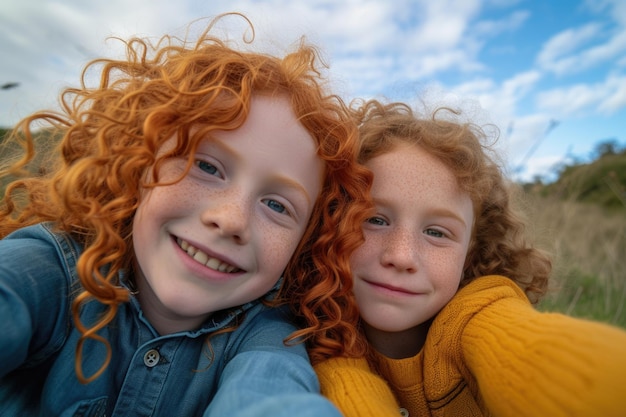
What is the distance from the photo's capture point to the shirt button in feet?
4.61

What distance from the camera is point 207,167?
1345 mm

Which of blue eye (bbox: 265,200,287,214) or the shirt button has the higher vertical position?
blue eye (bbox: 265,200,287,214)

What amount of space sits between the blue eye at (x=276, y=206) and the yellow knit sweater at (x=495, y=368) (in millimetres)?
564

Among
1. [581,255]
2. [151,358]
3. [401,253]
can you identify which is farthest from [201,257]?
[581,255]

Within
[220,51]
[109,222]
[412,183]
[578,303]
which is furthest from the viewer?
[578,303]

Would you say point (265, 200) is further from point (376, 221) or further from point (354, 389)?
point (354, 389)

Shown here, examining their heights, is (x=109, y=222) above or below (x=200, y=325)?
above

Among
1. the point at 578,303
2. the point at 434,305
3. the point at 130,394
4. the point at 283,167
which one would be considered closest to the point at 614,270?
the point at 578,303

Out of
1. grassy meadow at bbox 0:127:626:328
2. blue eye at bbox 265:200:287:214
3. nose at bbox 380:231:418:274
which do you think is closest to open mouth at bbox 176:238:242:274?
blue eye at bbox 265:200:287:214

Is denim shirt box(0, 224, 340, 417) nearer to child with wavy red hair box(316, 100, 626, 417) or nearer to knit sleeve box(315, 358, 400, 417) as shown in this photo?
knit sleeve box(315, 358, 400, 417)

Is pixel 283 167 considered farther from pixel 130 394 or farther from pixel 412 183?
pixel 130 394

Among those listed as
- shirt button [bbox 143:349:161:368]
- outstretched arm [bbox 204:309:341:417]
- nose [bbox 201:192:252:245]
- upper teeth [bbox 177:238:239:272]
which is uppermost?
nose [bbox 201:192:252:245]

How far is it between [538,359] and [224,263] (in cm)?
90

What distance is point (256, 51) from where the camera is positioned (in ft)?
5.42
